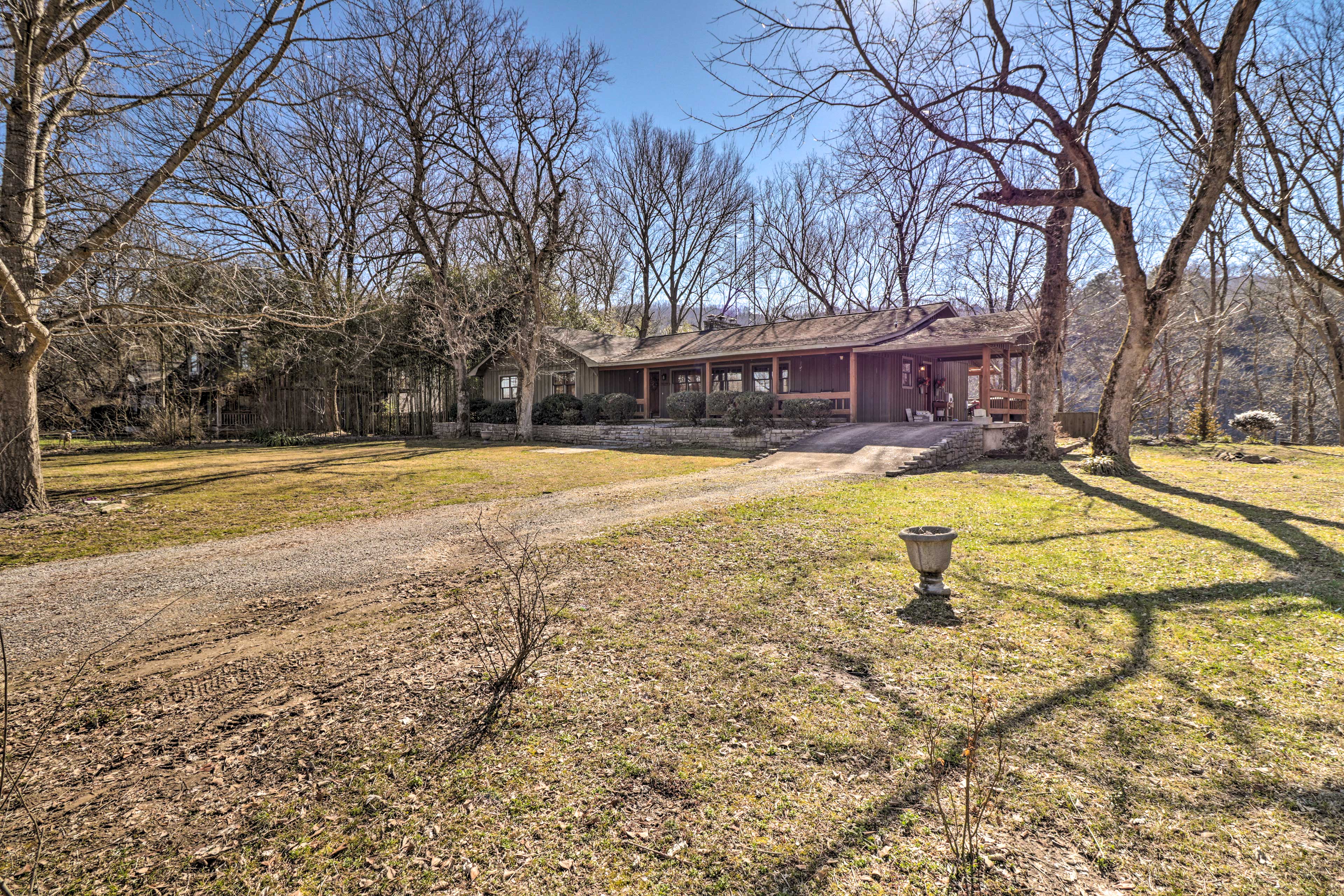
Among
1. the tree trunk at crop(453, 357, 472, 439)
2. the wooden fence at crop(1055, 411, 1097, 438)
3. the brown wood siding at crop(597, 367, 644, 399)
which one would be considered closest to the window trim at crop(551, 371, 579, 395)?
the brown wood siding at crop(597, 367, 644, 399)

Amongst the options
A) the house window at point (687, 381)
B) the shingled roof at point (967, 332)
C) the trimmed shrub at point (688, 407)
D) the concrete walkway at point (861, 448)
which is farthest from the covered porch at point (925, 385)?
the house window at point (687, 381)

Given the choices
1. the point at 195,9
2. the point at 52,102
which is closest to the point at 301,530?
the point at 195,9

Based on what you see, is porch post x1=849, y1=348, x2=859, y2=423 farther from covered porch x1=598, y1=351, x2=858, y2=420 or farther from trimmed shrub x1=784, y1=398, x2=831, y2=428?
trimmed shrub x1=784, y1=398, x2=831, y2=428

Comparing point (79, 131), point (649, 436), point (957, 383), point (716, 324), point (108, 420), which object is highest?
point (716, 324)

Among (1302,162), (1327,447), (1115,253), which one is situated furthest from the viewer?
(1327,447)

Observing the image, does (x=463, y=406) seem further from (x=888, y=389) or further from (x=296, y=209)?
(x=888, y=389)

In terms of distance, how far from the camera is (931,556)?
4.45 m

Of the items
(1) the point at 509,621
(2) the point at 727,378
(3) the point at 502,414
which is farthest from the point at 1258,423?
(3) the point at 502,414

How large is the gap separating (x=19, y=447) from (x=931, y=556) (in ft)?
35.4

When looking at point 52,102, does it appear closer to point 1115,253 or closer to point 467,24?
point 467,24

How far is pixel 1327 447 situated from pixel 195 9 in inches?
982

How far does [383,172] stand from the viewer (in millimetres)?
17172

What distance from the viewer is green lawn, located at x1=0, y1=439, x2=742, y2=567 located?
6.56 metres

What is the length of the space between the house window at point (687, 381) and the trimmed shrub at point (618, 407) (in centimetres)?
252
